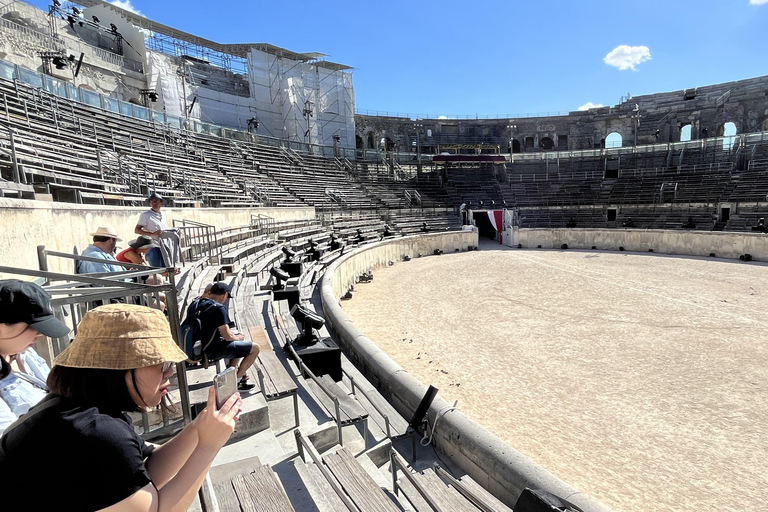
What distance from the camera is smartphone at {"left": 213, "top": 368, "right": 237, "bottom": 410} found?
195cm

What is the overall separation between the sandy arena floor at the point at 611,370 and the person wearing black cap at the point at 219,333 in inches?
155

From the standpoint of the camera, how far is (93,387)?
167 centimetres

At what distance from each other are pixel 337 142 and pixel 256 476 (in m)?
46.3

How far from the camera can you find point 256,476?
3207mm

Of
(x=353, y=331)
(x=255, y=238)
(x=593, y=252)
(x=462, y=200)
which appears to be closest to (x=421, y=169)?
(x=462, y=200)

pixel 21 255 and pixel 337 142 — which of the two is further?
pixel 337 142

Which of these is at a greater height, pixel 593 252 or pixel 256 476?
pixel 256 476

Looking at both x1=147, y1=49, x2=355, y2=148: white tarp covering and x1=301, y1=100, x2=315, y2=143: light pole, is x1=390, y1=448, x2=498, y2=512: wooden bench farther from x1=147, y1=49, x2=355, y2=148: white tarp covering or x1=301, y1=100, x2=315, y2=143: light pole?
x1=301, y1=100, x2=315, y2=143: light pole

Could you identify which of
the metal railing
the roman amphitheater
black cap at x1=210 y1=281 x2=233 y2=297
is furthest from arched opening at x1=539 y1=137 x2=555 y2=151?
the metal railing

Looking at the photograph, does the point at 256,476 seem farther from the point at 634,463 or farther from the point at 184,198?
the point at 184,198

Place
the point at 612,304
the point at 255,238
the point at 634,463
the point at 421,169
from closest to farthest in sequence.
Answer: the point at 634,463
the point at 612,304
the point at 255,238
the point at 421,169

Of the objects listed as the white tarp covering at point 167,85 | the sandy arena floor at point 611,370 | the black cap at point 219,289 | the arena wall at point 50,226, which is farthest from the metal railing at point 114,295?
the white tarp covering at point 167,85

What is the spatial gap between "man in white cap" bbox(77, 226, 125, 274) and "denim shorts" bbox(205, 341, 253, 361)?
55.5 inches

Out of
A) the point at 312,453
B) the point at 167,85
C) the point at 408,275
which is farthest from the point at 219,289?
the point at 167,85
